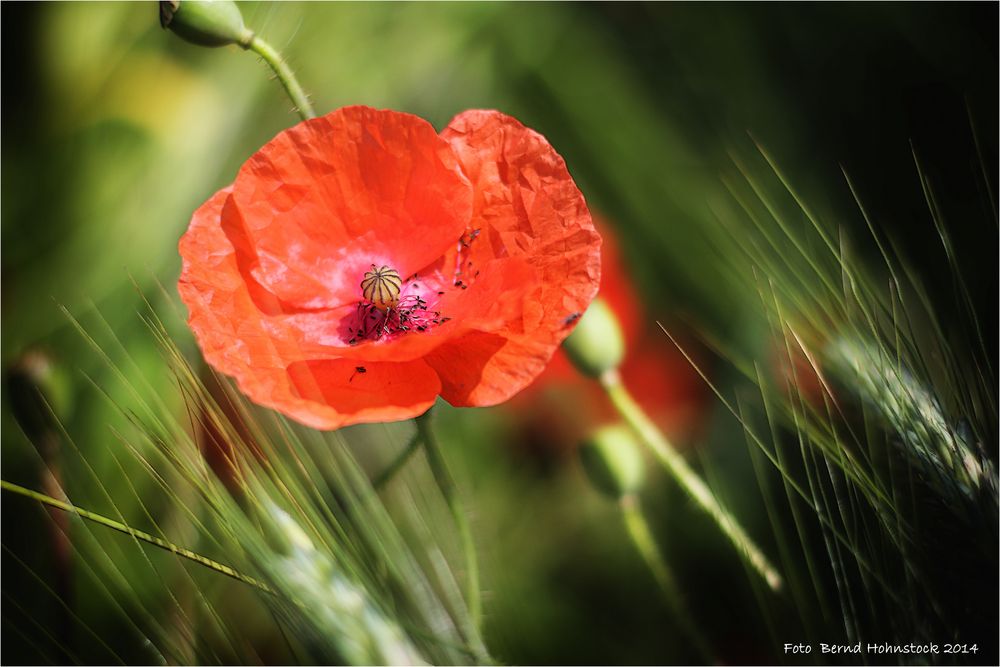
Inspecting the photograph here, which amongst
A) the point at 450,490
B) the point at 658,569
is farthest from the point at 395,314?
the point at 658,569

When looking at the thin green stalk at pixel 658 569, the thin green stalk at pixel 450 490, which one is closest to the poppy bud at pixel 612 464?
the thin green stalk at pixel 658 569

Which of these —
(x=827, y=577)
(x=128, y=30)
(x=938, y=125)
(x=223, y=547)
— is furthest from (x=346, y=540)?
(x=938, y=125)

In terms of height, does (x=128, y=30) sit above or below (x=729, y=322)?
above

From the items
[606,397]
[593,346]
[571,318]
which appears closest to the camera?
[571,318]

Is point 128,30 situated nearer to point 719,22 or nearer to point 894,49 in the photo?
point 719,22

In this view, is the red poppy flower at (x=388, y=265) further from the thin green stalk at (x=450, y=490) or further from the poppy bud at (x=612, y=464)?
the poppy bud at (x=612, y=464)

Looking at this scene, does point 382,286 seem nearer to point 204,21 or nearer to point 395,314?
point 395,314
